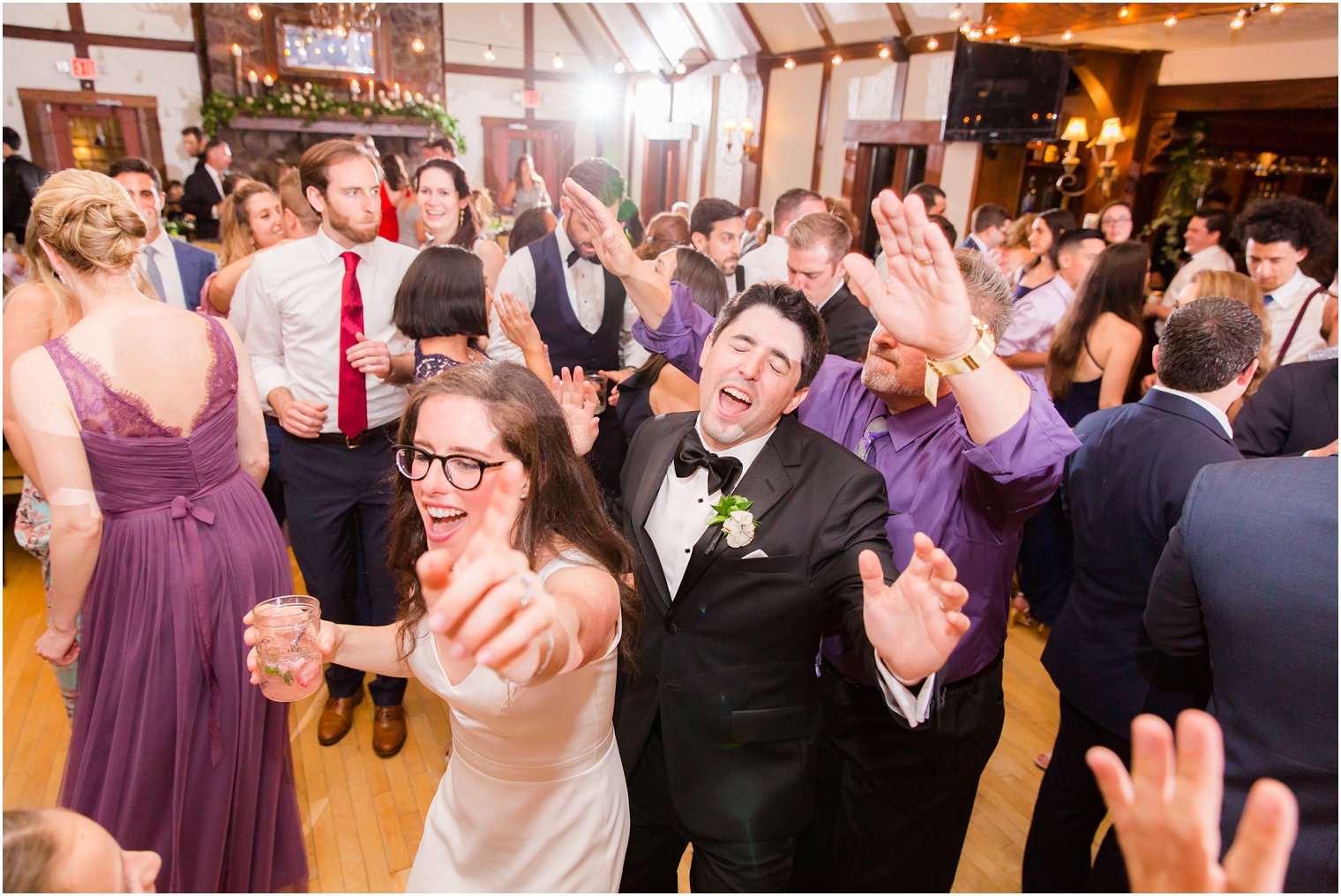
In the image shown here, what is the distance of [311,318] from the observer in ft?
8.19

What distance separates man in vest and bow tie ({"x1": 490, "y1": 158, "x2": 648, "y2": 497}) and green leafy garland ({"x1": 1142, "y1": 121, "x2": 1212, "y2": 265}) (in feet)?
19.1

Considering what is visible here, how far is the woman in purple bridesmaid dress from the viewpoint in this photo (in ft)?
5.53

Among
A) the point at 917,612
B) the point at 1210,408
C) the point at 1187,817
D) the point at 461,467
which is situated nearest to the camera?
the point at 1187,817

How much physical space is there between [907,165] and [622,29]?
23.5 feet

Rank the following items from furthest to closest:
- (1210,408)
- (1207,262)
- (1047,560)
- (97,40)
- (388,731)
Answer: (97,40), (1207,262), (1047,560), (388,731), (1210,408)

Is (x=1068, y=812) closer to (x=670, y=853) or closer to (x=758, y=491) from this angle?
(x=670, y=853)

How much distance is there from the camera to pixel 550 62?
14.5 metres

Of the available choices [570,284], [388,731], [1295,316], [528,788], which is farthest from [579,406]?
[1295,316]

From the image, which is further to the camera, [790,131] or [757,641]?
[790,131]

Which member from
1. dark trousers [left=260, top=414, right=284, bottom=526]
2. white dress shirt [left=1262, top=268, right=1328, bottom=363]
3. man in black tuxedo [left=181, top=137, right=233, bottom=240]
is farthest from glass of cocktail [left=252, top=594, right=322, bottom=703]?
man in black tuxedo [left=181, top=137, right=233, bottom=240]

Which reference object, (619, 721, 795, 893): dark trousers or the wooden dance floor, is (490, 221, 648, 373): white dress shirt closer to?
the wooden dance floor

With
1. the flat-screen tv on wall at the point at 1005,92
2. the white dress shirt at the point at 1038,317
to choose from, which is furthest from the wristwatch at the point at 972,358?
the flat-screen tv on wall at the point at 1005,92

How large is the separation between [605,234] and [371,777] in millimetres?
1900

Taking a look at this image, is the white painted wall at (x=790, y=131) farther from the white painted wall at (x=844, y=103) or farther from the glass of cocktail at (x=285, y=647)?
the glass of cocktail at (x=285, y=647)
